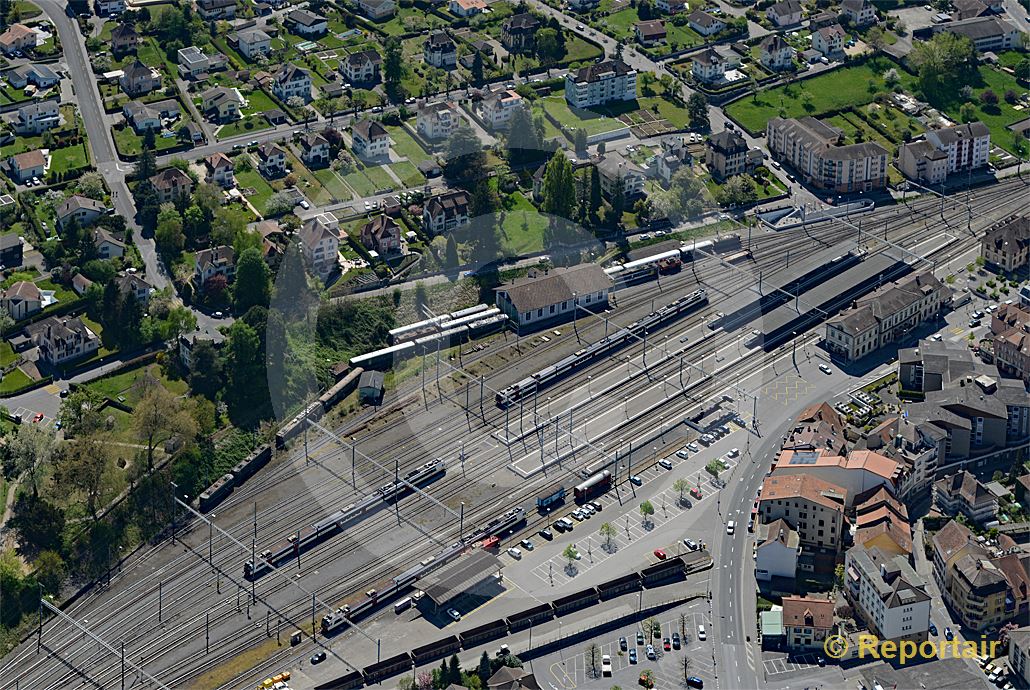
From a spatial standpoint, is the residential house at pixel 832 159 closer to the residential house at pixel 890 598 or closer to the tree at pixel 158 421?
the residential house at pixel 890 598

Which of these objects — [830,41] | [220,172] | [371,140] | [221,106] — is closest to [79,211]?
[220,172]

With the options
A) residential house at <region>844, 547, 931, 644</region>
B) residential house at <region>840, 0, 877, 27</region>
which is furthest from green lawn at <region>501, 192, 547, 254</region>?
residential house at <region>840, 0, 877, 27</region>

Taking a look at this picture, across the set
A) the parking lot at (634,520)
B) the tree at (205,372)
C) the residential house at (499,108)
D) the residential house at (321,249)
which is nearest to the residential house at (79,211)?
the residential house at (321,249)

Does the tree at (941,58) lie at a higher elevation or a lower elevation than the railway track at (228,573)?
higher

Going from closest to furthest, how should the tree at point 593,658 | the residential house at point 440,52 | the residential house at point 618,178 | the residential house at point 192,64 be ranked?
the tree at point 593,658 → the residential house at point 618,178 → the residential house at point 192,64 → the residential house at point 440,52

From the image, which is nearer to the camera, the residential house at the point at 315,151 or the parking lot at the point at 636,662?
the parking lot at the point at 636,662

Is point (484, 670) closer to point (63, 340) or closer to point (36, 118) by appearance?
point (63, 340)

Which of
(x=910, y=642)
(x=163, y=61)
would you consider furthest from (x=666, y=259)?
(x=163, y=61)
